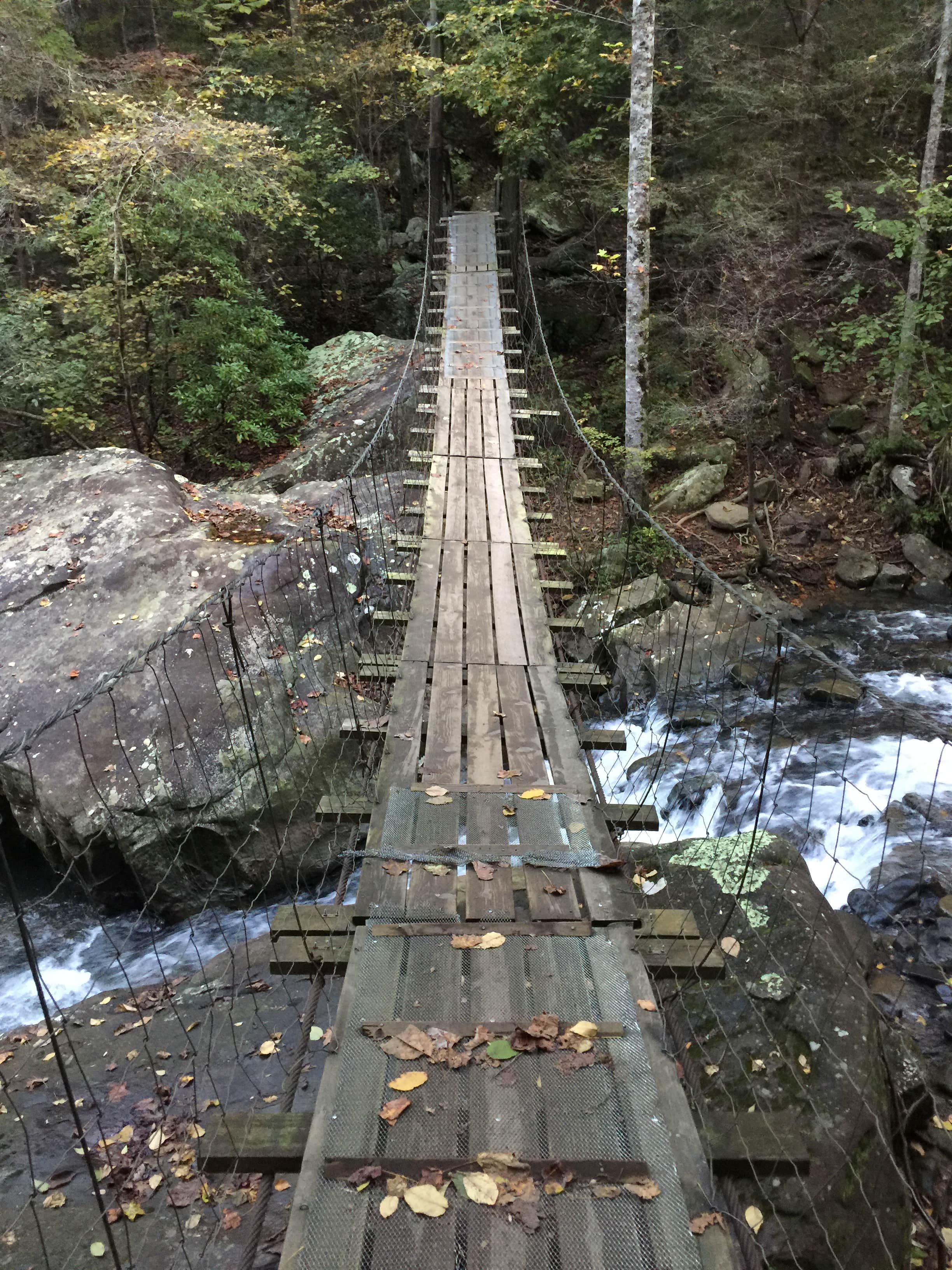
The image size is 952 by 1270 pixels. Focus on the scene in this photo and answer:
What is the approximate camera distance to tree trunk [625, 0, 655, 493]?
5.68 metres

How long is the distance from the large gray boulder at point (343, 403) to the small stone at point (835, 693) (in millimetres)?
4327

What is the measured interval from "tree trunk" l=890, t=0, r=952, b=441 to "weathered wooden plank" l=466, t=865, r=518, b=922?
244 inches

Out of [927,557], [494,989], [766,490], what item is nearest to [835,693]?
[927,557]

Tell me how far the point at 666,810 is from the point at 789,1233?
255 cm

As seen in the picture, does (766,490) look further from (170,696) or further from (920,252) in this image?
(170,696)

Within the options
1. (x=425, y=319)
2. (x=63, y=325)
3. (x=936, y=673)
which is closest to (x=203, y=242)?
(x=63, y=325)

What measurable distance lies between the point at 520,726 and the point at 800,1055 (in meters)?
1.49

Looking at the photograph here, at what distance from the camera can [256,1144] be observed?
1.70 m

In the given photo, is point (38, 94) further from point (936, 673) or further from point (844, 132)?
point (936, 673)

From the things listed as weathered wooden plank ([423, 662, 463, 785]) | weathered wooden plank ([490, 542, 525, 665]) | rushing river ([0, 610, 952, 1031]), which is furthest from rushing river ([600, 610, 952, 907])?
weathered wooden plank ([423, 662, 463, 785])

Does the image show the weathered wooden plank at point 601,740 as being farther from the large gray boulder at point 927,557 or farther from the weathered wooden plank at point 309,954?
the large gray boulder at point 927,557

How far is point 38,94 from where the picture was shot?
313 inches

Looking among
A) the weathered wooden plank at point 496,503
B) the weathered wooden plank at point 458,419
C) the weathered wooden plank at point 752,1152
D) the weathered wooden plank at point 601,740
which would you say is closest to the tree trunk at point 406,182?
the weathered wooden plank at point 458,419

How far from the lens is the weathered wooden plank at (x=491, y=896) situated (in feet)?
7.33
